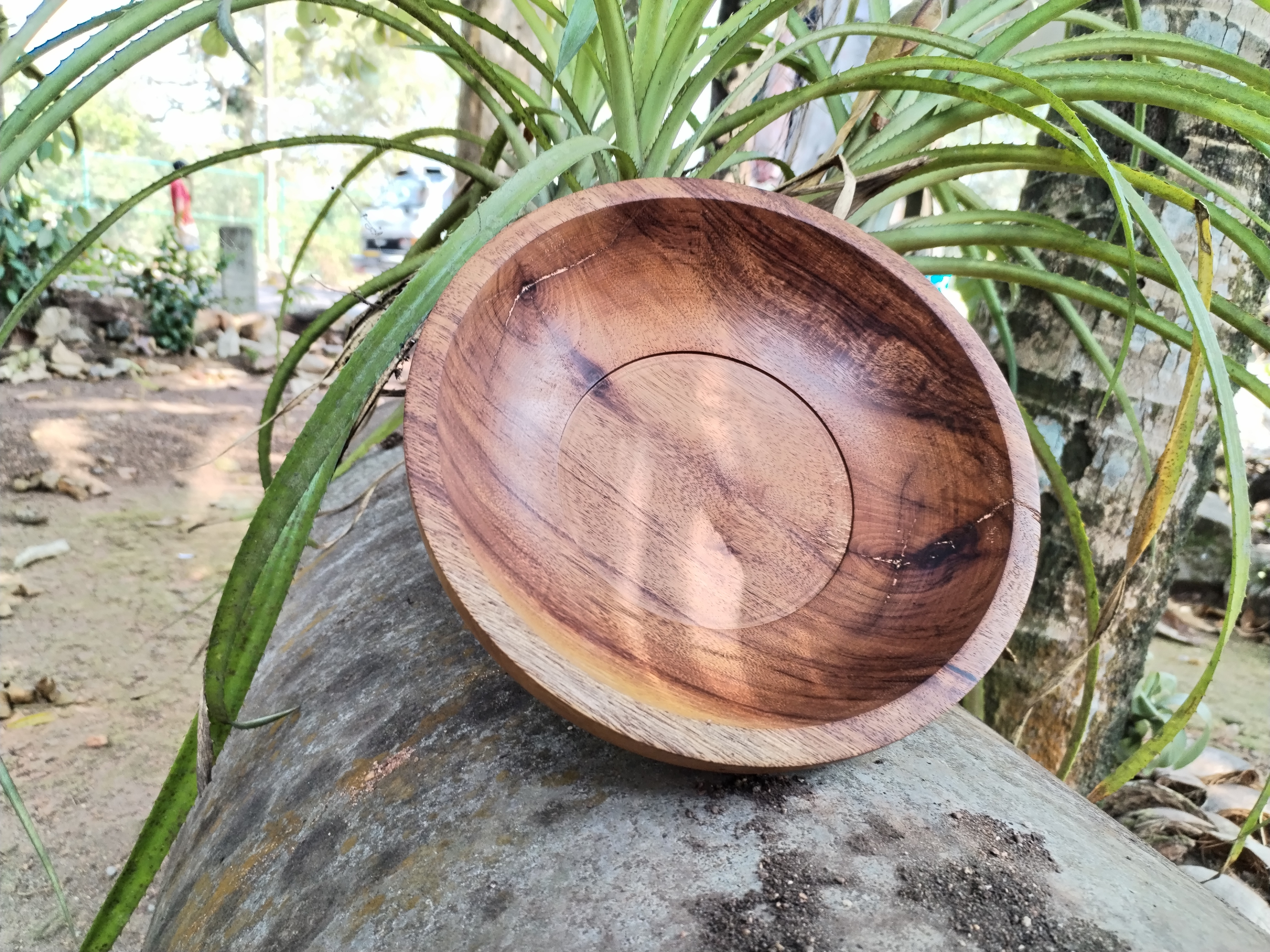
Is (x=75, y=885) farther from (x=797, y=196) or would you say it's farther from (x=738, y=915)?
(x=797, y=196)

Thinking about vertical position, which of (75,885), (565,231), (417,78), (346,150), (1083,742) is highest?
(417,78)

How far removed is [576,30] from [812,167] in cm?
32

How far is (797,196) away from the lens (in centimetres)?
74

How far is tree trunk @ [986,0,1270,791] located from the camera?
1044 millimetres

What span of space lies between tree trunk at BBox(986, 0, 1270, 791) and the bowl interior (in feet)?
1.87

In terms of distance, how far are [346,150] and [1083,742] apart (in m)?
20.9

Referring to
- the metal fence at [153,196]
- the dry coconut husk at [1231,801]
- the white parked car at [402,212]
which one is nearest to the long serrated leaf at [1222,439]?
the dry coconut husk at [1231,801]

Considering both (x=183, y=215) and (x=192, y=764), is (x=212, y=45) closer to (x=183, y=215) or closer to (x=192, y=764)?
(x=192, y=764)

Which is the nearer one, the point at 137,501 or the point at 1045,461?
the point at 1045,461

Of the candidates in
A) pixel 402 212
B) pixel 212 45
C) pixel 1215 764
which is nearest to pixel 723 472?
pixel 1215 764

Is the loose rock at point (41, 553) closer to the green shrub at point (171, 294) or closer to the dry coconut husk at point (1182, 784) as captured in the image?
the green shrub at point (171, 294)

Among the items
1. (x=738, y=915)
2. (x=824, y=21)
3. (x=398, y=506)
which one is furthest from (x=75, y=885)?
(x=824, y=21)

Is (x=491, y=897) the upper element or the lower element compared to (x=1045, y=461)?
lower

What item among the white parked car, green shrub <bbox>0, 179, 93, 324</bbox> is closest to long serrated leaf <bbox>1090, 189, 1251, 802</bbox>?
green shrub <bbox>0, 179, 93, 324</bbox>
